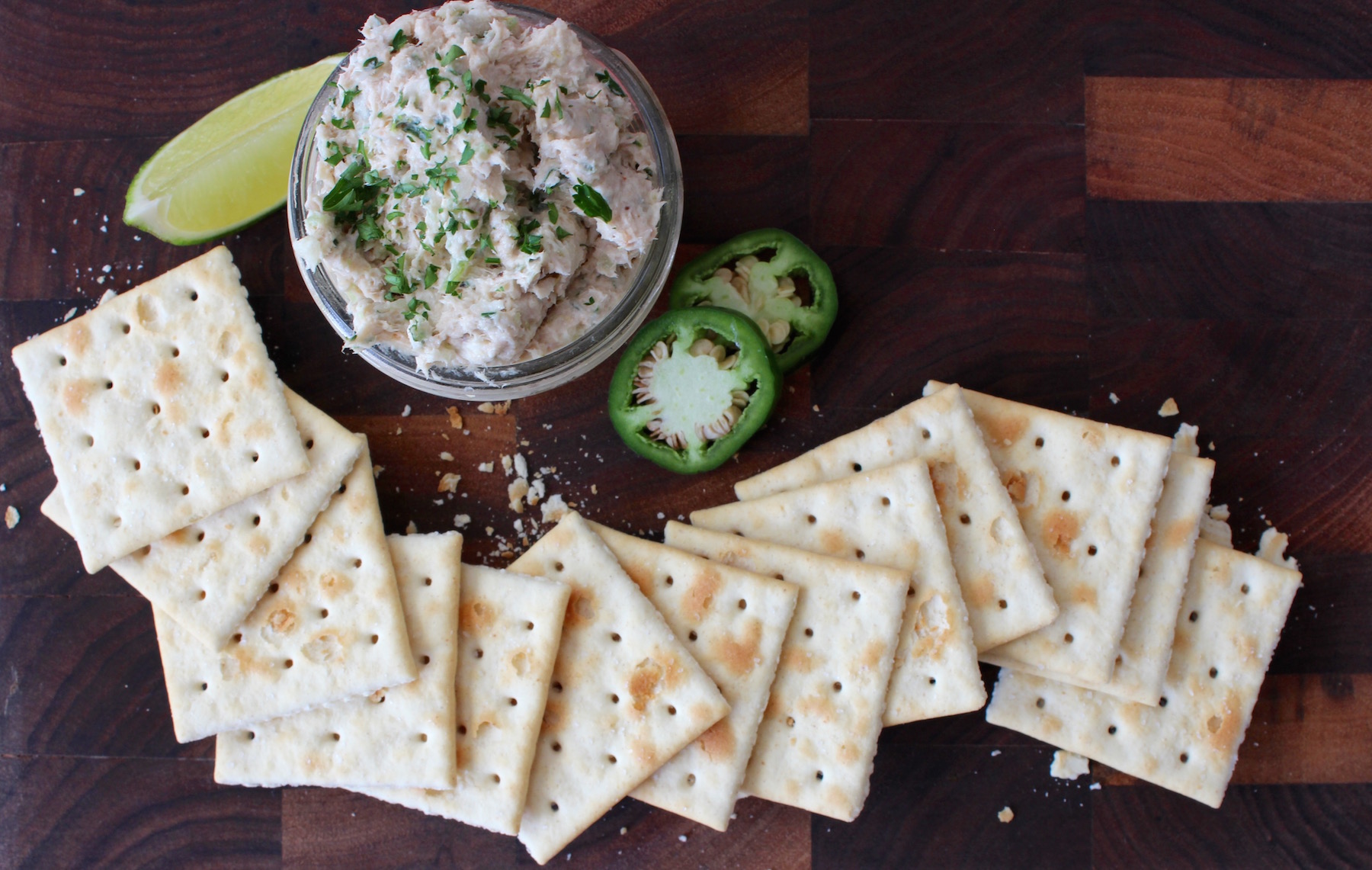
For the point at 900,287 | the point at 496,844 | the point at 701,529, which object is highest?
the point at 900,287

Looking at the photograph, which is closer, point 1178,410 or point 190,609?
point 190,609

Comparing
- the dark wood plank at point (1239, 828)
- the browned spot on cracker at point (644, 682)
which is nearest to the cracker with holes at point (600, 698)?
the browned spot on cracker at point (644, 682)

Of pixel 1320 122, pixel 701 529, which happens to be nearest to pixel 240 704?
pixel 701 529

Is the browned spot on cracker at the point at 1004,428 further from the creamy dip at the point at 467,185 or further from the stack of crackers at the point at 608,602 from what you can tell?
the creamy dip at the point at 467,185

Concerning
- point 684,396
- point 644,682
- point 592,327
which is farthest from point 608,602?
point 592,327

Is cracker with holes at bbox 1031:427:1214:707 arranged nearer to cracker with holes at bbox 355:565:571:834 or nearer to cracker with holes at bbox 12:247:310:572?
cracker with holes at bbox 355:565:571:834

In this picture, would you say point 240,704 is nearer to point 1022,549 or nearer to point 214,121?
point 214,121

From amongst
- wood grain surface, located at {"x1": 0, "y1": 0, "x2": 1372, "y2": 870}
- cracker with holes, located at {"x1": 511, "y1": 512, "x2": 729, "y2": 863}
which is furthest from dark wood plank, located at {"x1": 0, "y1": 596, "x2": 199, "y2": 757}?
cracker with holes, located at {"x1": 511, "y1": 512, "x2": 729, "y2": 863}
